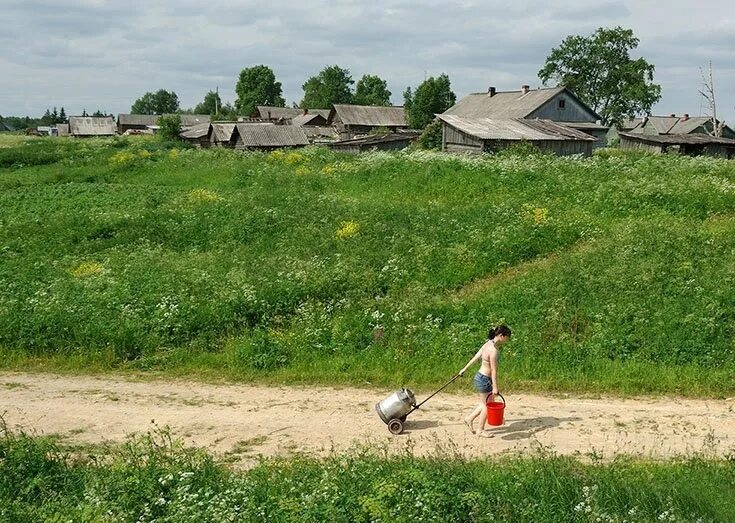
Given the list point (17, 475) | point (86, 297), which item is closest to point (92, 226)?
point (86, 297)

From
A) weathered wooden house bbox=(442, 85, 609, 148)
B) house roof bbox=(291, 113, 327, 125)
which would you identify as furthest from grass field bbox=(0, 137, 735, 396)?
house roof bbox=(291, 113, 327, 125)

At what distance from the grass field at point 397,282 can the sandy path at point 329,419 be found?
0.71m

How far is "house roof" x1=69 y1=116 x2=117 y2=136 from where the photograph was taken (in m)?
88.9

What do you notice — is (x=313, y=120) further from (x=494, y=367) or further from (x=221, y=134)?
(x=494, y=367)

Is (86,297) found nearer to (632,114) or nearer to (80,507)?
(80,507)

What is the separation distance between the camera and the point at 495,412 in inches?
372

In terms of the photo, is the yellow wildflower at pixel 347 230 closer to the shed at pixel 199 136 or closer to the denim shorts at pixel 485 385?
the denim shorts at pixel 485 385

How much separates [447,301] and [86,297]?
7.92 meters

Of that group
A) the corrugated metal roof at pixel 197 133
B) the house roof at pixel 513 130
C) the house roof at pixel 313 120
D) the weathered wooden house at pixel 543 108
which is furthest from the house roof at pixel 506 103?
the house roof at pixel 313 120

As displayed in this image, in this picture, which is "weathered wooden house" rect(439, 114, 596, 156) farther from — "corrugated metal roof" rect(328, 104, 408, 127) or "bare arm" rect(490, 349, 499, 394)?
"corrugated metal roof" rect(328, 104, 408, 127)

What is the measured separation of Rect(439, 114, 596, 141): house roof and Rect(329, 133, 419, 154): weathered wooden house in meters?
6.81

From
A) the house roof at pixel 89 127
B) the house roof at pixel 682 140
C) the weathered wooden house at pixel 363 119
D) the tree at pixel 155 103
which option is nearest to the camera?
the house roof at pixel 682 140

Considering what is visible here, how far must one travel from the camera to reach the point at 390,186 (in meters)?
26.4

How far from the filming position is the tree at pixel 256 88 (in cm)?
11225
